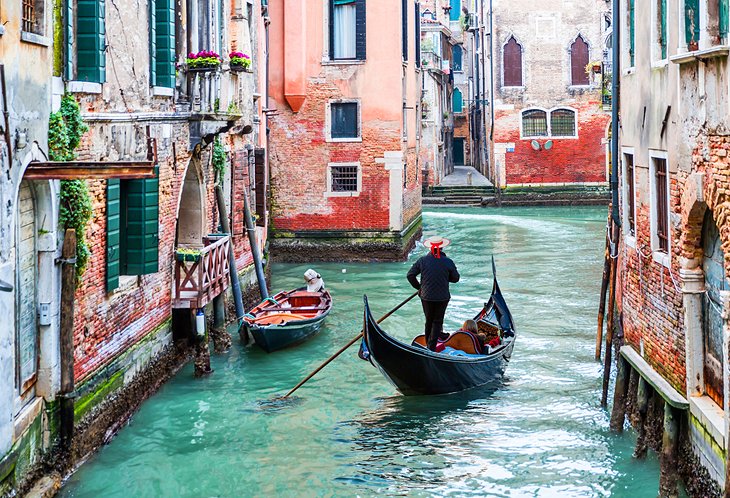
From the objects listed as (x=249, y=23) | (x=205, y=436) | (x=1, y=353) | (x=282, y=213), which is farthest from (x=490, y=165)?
(x=1, y=353)

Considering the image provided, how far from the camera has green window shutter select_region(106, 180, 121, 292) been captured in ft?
26.0

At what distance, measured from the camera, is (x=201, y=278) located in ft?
32.9

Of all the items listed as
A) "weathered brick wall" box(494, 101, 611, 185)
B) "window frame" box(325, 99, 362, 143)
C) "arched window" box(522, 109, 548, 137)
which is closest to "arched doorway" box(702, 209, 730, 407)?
"window frame" box(325, 99, 362, 143)

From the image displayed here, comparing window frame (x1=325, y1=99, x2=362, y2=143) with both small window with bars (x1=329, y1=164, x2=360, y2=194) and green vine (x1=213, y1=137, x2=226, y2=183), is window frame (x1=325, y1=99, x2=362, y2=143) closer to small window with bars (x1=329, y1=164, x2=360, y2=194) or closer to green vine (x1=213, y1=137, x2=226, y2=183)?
small window with bars (x1=329, y1=164, x2=360, y2=194)

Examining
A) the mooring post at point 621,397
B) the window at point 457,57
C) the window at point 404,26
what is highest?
the window at point 457,57

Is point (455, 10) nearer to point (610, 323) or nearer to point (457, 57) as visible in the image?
point (457, 57)

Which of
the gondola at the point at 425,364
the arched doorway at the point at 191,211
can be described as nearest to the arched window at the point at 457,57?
the arched doorway at the point at 191,211

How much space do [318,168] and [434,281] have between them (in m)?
9.52

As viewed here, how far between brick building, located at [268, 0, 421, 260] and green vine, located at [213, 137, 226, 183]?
6.05 meters

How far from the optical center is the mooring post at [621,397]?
7828 millimetres

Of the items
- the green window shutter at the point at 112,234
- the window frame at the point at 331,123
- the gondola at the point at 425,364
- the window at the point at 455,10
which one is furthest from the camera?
the window at the point at 455,10

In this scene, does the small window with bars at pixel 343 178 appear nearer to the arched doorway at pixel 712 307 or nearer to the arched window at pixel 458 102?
the arched doorway at pixel 712 307

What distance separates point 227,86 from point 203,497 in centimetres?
567

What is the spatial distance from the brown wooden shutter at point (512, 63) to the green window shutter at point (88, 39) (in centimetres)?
2280
